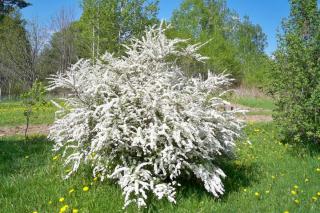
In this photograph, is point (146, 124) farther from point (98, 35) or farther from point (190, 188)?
point (98, 35)

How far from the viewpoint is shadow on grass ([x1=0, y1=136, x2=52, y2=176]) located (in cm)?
654

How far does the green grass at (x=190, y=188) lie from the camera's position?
467 cm

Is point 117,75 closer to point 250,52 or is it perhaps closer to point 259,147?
point 259,147

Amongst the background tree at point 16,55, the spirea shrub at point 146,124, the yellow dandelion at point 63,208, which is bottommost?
the yellow dandelion at point 63,208

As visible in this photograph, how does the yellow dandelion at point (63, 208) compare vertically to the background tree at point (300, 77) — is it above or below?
below

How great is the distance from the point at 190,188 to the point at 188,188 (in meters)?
0.03

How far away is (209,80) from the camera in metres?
5.48

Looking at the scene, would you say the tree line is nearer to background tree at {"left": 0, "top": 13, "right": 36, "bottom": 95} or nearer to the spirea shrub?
background tree at {"left": 0, "top": 13, "right": 36, "bottom": 95}

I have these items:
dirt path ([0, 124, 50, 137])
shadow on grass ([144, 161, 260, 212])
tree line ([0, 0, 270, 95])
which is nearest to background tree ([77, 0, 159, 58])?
tree line ([0, 0, 270, 95])

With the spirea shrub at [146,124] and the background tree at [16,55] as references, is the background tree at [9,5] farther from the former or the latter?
the spirea shrub at [146,124]

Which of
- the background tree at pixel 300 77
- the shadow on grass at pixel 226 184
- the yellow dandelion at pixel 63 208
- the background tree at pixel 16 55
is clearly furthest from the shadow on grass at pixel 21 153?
the background tree at pixel 16 55

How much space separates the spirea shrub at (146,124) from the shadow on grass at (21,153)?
1.53 metres

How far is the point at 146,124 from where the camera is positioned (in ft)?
16.2

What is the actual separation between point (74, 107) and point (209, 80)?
6.40 ft
